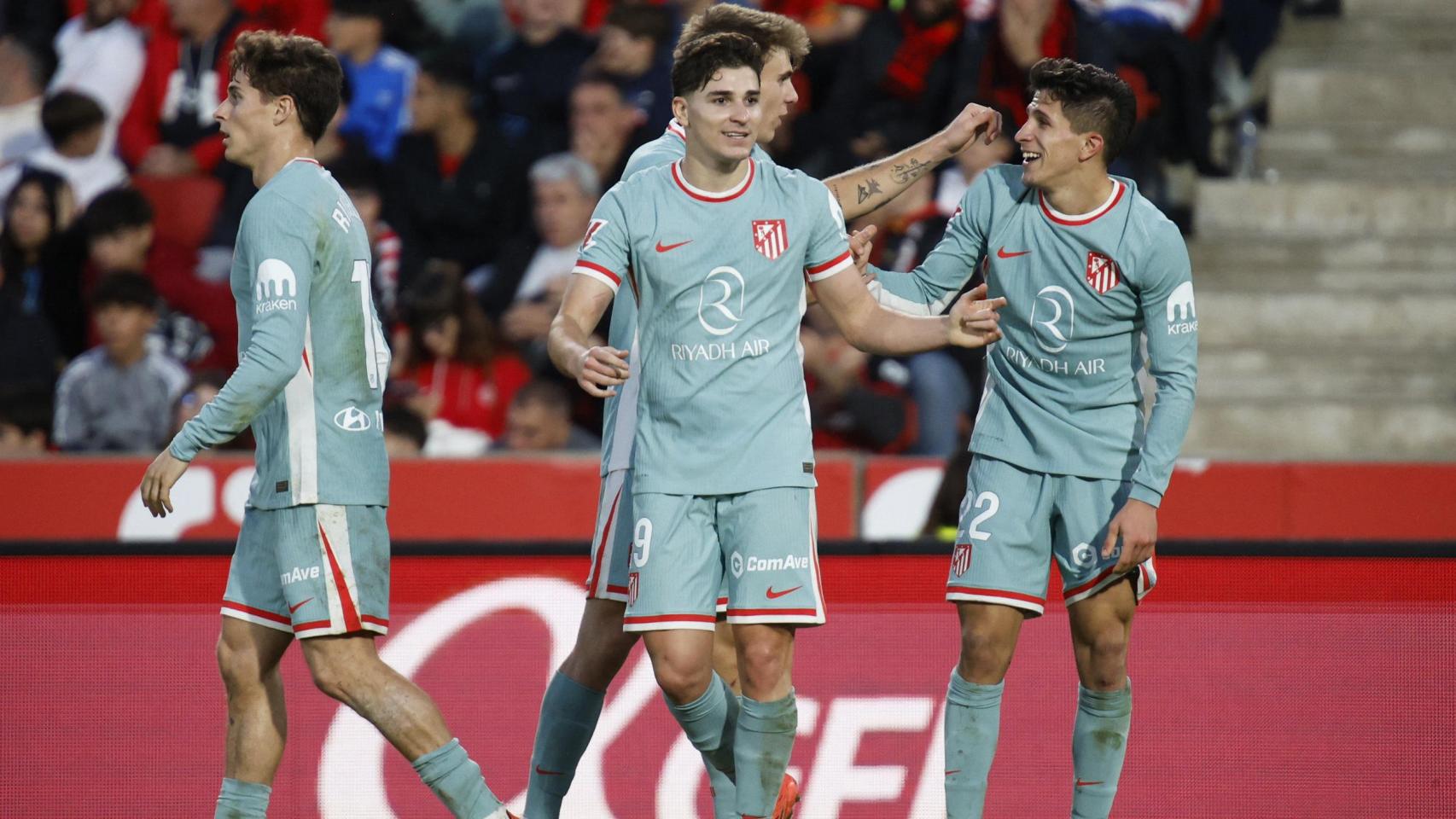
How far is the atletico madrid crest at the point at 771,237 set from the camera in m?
4.88

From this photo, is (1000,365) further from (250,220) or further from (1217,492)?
(1217,492)

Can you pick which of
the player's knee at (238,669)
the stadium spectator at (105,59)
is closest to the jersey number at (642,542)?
the player's knee at (238,669)

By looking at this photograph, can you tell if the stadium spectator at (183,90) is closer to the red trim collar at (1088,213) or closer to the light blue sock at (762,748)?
the red trim collar at (1088,213)

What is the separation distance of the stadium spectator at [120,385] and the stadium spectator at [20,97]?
5.16ft

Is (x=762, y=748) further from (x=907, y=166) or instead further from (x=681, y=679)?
(x=907, y=166)

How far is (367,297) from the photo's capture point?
5.14 m

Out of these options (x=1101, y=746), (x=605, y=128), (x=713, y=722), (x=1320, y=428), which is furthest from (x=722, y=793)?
(x=1320, y=428)

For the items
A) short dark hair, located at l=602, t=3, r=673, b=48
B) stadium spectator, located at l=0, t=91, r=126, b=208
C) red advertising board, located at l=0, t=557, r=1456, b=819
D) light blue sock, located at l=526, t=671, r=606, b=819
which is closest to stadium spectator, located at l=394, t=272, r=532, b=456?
short dark hair, located at l=602, t=3, r=673, b=48

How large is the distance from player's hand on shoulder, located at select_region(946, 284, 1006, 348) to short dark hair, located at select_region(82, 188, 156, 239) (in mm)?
6338

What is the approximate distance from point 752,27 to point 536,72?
203 inches

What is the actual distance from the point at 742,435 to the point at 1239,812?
7.05ft

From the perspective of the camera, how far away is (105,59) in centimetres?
1070

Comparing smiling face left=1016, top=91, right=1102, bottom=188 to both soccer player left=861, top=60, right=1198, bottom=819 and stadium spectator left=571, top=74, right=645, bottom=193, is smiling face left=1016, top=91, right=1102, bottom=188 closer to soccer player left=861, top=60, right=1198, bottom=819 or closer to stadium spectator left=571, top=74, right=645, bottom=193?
soccer player left=861, top=60, right=1198, bottom=819

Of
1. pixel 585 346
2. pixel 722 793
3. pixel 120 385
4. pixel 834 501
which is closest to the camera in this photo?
pixel 585 346
